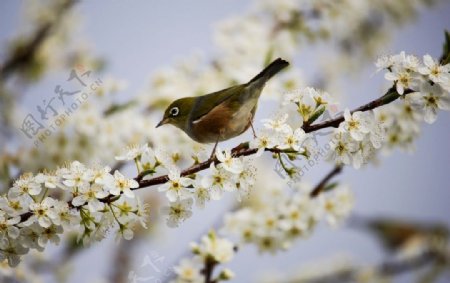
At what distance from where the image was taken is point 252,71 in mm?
4070

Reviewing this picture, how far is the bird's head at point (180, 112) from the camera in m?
2.49

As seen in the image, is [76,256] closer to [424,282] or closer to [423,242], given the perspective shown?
[424,282]

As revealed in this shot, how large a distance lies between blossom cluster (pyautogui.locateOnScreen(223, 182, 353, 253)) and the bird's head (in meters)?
0.93

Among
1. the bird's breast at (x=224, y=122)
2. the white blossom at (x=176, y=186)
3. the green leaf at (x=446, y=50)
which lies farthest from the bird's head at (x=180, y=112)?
the green leaf at (x=446, y=50)

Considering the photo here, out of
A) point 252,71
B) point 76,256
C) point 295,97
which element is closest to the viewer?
point 295,97

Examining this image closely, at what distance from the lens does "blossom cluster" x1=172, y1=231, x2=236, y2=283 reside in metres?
2.67

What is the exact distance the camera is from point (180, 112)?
2.51m

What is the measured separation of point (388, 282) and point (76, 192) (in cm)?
446

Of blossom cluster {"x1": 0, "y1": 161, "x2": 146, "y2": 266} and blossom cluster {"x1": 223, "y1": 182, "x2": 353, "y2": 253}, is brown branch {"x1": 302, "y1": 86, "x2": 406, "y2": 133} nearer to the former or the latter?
blossom cluster {"x1": 0, "y1": 161, "x2": 146, "y2": 266}

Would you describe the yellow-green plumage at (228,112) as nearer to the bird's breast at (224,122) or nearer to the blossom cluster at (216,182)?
the bird's breast at (224,122)

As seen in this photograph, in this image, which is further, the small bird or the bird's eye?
the bird's eye

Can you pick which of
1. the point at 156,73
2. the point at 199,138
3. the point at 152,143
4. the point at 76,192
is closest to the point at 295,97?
the point at 199,138

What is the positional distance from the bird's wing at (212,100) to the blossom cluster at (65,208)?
48 cm

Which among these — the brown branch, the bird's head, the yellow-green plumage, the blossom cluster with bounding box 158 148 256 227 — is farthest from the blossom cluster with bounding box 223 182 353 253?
the brown branch
